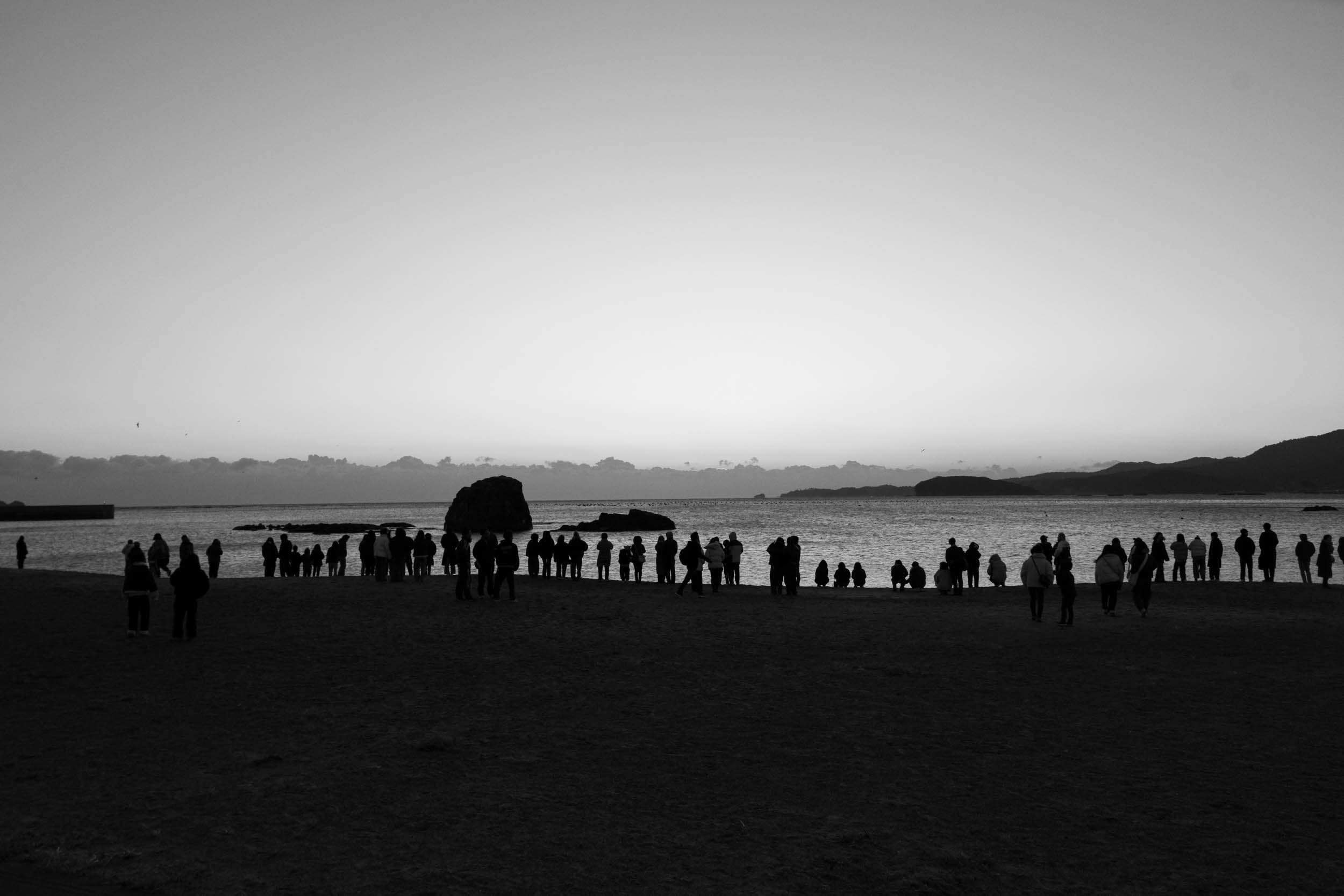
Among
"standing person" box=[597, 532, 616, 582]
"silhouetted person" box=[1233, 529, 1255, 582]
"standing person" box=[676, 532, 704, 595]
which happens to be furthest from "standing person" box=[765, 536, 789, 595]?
"silhouetted person" box=[1233, 529, 1255, 582]

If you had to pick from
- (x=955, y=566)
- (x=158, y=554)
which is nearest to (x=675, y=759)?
(x=955, y=566)

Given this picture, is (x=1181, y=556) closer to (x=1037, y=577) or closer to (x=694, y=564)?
(x=1037, y=577)

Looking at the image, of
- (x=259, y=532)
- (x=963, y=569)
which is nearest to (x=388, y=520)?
(x=259, y=532)

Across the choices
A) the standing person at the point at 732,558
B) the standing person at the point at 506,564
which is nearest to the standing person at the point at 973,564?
the standing person at the point at 732,558

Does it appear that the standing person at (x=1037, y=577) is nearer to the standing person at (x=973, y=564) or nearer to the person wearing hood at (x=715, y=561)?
the standing person at (x=973, y=564)

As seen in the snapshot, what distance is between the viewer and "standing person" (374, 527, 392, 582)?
86.5ft

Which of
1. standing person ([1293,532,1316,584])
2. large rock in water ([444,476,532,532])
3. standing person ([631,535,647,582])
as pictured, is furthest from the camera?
large rock in water ([444,476,532,532])

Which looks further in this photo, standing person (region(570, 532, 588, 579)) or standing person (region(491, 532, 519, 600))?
standing person (region(570, 532, 588, 579))

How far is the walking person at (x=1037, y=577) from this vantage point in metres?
17.9

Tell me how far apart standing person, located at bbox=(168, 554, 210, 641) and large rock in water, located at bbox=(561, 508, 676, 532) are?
8355cm

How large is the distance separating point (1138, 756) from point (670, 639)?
28.9 ft

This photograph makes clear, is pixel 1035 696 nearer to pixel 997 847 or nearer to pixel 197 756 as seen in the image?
pixel 997 847

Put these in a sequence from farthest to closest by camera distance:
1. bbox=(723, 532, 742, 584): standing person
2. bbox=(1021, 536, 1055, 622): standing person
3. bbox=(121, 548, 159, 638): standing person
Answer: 1. bbox=(723, 532, 742, 584): standing person
2. bbox=(1021, 536, 1055, 622): standing person
3. bbox=(121, 548, 159, 638): standing person

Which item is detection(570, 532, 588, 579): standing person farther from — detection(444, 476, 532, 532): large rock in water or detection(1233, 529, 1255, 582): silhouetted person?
detection(444, 476, 532, 532): large rock in water
